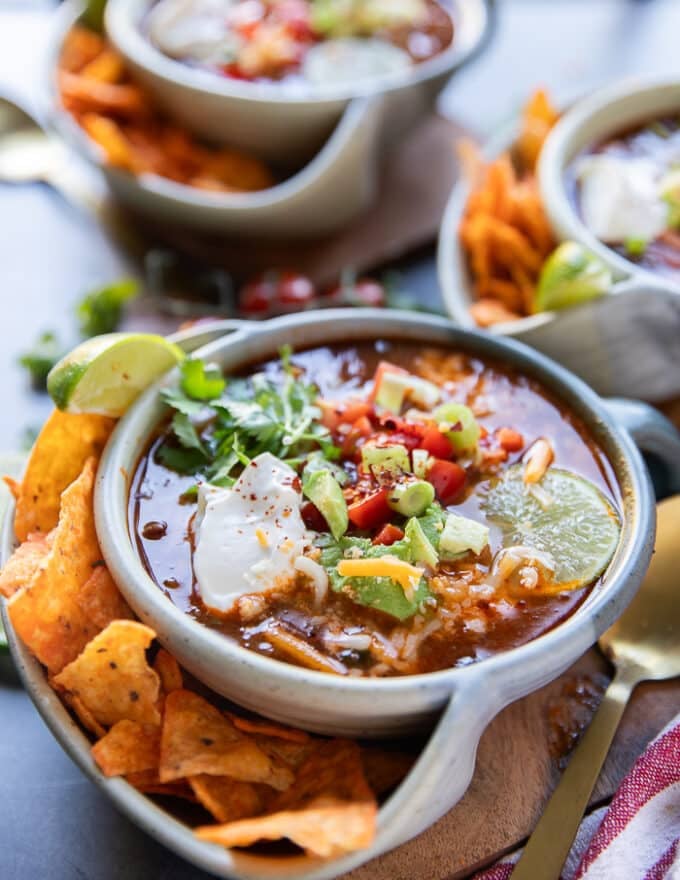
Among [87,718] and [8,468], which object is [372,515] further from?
[8,468]

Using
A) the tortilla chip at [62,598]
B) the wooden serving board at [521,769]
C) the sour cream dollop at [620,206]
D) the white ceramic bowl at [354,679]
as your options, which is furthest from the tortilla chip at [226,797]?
the sour cream dollop at [620,206]

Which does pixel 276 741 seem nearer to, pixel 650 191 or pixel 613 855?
pixel 613 855

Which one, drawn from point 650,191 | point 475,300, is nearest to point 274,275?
point 475,300

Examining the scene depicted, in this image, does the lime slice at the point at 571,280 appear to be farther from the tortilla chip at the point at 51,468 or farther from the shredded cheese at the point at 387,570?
the tortilla chip at the point at 51,468

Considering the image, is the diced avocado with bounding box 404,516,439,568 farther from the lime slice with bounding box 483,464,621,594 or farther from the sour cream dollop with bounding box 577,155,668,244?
the sour cream dollop with bounding box 577,155,668,244

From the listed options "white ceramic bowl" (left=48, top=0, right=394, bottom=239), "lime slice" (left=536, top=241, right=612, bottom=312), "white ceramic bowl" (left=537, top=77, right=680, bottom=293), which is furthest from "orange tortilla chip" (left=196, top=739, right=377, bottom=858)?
"white ceramic bowl" (left=48, top=0, right=394, bottom=239)

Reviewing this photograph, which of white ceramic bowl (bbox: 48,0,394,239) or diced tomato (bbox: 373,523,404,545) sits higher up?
white ceramic bowl (bbox: 48,0,394,239)
